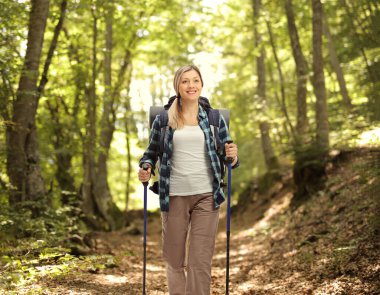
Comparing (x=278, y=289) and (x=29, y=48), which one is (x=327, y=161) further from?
(x=29, y=48)

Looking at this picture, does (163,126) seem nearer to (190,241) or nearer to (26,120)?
(190,241)

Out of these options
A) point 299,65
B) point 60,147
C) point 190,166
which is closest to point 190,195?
point 190,166

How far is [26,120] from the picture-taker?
342 inches

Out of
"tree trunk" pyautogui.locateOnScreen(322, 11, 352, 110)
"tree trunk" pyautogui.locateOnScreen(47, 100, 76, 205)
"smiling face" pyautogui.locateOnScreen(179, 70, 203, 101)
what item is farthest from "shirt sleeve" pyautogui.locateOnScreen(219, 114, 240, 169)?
"tree trunk" pyautogui.locateOnScreen(322, 11, 352, 110)

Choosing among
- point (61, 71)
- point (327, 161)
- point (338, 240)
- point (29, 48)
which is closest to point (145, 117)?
point (61, 71)

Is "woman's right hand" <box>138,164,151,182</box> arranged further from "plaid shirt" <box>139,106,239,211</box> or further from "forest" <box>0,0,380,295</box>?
"forest" <box>0,0,380,295</box>

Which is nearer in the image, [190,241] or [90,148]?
[190,241]

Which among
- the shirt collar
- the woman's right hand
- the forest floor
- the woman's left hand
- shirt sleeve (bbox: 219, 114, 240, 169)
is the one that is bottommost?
the forest floor

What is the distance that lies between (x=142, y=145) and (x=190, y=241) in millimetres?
17563

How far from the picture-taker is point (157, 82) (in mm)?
27938

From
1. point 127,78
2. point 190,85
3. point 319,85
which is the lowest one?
point 190,85

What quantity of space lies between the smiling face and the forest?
1.75m

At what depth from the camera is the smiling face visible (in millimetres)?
4484

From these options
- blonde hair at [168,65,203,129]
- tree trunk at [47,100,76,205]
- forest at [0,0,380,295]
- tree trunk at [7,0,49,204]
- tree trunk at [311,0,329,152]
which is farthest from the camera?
tree trunk at [47,100,76,205]
